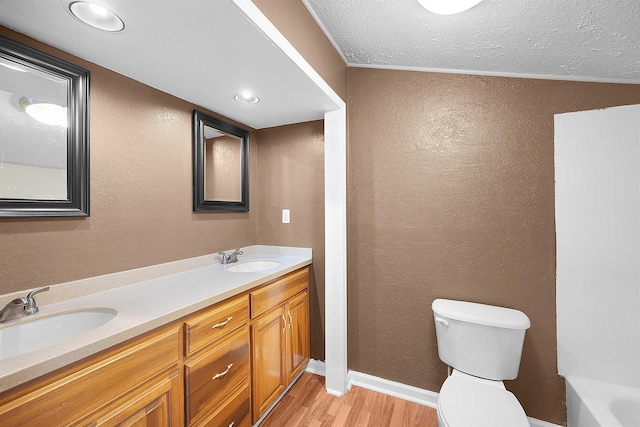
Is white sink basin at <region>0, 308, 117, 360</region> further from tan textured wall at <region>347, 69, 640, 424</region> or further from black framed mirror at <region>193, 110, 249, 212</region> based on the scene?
tan textured wall at <region>347, 69, 640, 424</region>

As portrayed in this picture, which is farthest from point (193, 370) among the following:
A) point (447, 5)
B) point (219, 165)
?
point (447, 5)

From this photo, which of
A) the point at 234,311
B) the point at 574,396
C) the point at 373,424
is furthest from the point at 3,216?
the point at 574,396

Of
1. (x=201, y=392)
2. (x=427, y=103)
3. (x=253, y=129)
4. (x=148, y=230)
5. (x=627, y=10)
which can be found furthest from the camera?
(x=253, y=129)

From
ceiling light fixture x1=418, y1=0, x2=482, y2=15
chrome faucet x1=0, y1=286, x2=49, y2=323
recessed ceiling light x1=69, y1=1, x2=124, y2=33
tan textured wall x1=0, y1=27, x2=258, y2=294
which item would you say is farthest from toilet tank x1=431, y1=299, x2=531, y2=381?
recessed ceiling light x1=69, y1=1, x2=124, y2=33

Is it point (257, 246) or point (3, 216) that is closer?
point (3, 216)

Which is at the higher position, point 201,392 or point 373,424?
point 201,392

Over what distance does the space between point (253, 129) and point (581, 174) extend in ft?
7.50

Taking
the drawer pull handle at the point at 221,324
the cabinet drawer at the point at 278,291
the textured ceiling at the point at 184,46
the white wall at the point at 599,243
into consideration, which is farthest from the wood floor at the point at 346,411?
the textured ceiling at the point at 184,46

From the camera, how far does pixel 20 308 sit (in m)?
0.99

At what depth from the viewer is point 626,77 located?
1352 millimetres

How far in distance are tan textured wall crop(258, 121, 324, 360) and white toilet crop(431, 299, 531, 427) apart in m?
0.95

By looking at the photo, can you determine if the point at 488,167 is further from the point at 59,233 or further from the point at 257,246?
the point at 59,233

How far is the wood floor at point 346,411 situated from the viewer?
163cm

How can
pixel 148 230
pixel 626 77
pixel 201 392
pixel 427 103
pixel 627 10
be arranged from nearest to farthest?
pixel 627 10
pixel 201 392
pixel 626 77
pixel 148 230
pixel 427 103
